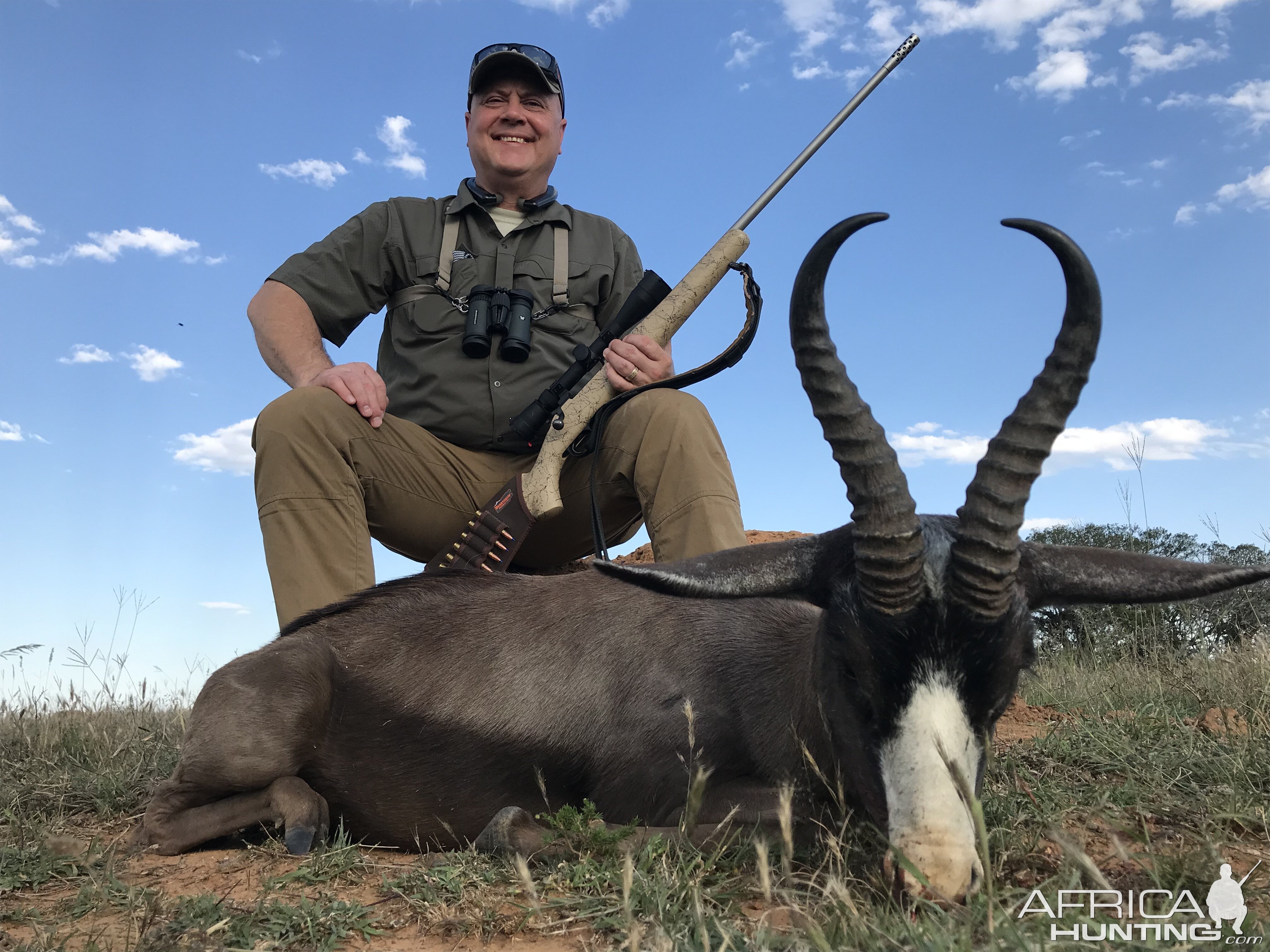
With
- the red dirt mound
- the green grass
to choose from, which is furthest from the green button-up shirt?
the red dirt mound

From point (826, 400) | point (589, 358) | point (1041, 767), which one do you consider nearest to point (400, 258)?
point (589, 358)

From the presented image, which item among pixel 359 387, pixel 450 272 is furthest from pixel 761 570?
pixel 450 272

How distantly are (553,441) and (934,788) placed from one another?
352 cm

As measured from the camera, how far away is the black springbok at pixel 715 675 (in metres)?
2.91

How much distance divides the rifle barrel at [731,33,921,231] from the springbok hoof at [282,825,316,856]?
14.1 feet

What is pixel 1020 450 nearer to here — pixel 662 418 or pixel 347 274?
pixel 662 418

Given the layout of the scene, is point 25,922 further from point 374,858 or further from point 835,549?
point 835,549

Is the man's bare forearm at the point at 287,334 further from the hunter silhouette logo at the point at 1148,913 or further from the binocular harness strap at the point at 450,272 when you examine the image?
the hunter silhouette logo at the point at 1148,913

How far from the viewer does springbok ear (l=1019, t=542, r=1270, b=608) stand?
3.23 metres

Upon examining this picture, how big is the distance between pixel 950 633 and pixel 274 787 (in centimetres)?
281

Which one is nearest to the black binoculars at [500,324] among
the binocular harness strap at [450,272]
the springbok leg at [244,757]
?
the binocular harness strap at [450,272]

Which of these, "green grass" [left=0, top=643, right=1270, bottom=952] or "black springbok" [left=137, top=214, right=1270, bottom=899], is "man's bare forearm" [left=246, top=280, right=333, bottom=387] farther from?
"green grass" [left=0, top=643, right=1270, bottom=952]

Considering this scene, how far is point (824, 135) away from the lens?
22.0 ft

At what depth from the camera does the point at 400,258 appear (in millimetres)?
6758
